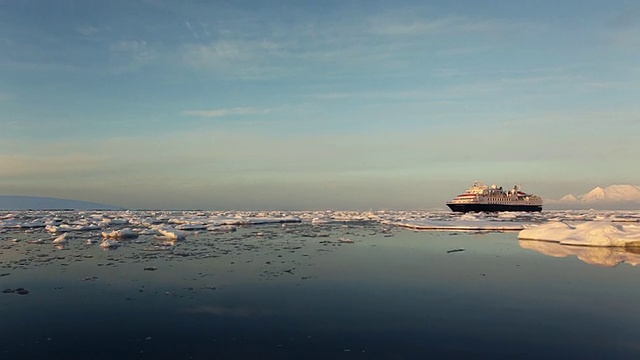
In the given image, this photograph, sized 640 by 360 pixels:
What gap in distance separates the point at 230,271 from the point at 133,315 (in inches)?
169

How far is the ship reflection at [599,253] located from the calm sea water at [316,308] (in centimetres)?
98

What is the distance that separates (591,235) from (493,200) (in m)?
58.9

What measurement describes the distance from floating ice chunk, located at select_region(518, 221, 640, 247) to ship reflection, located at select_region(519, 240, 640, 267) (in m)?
0.36

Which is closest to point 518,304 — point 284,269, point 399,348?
point 399,348

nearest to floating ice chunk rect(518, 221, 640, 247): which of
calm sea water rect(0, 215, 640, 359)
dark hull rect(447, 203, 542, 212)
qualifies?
calm sea water rect(0, 215, 640, 359)

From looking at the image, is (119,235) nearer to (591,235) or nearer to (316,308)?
(316,308)

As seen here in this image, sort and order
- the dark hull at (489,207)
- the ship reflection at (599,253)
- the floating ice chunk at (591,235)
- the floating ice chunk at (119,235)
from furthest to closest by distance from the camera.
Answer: the dark hull at (489,207) → the floating ice chunk at (119,235) → the floating ice chunk at (591,235) → the ship reflection at (599,253)

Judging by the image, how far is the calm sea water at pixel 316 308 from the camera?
552 cm

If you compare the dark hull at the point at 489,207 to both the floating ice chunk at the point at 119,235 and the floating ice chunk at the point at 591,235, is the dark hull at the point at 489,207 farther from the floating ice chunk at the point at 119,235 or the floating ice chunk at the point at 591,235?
the floating ice chunk at the point at 119,235

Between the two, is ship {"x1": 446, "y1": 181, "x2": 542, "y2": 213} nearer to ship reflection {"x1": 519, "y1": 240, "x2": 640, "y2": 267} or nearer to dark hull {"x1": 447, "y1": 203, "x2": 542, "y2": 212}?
dark hull {"x1": 447, "y1": 203, "x2": 542, "y2": 212}

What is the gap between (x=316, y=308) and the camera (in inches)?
295

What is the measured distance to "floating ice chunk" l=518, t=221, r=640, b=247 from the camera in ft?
59.0

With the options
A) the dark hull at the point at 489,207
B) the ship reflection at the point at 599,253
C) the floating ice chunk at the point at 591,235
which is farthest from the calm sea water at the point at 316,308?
the dark hull at the point at 489,207

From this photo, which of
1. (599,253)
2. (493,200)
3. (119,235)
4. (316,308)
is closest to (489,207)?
(493,200)
